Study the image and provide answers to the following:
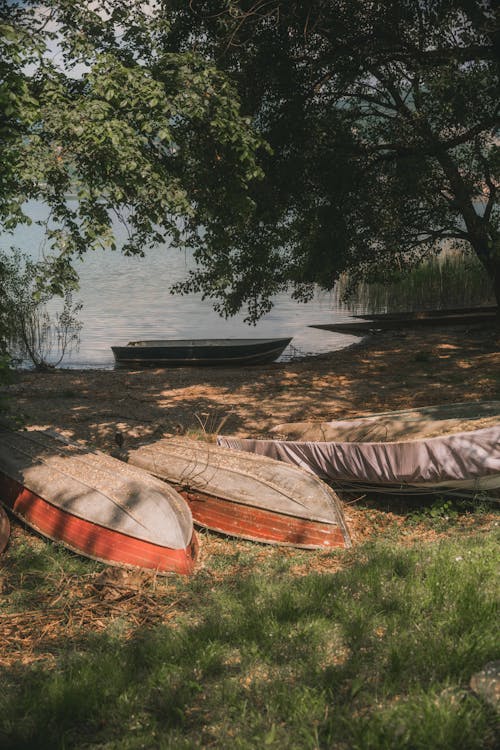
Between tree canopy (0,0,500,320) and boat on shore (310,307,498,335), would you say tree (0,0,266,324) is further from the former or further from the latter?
boat on shore (310,307,498,335)

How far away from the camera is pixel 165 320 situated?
31141 mm

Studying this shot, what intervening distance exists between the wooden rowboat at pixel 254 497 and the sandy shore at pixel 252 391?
2.86 ft

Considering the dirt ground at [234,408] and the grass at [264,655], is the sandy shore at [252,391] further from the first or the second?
the grass at [264,655]

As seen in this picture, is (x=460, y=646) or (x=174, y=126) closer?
(x=460, y=646)

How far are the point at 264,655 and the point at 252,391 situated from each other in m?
9.45

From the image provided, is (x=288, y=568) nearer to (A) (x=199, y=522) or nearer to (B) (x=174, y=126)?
(A) (x=199, y=522)

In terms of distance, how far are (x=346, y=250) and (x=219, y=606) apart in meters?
10.4

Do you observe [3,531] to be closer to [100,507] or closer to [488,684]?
[100,507]

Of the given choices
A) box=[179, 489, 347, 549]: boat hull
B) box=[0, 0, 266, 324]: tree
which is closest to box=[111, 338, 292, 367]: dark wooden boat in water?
box=[0, 0, 266, 324]: tree

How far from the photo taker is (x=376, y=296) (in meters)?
28.3

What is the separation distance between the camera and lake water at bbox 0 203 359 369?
935 inches

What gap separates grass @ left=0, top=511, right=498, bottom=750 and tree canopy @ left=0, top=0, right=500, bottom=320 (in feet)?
11.8

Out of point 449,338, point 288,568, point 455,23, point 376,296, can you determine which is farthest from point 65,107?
point 376,296

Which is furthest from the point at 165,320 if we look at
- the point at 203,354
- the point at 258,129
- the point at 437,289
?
the point at 258,129
